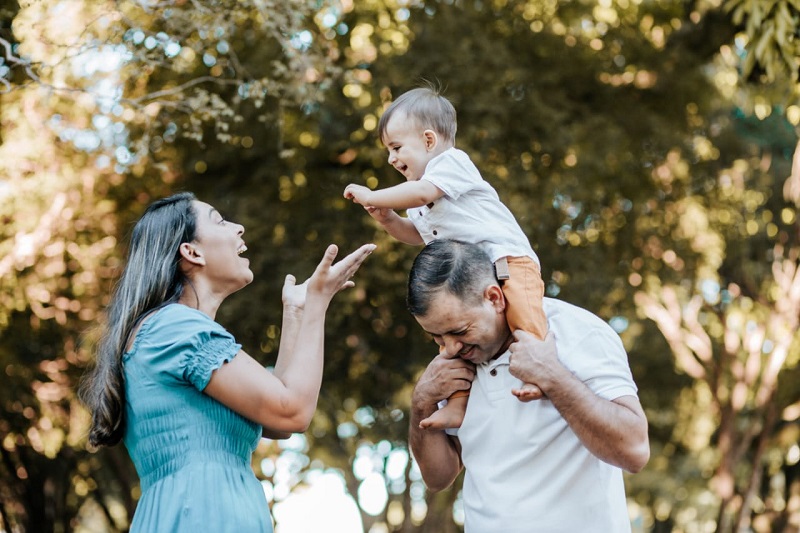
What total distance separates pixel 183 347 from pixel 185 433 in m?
0.27

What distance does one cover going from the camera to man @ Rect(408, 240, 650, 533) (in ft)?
9.80

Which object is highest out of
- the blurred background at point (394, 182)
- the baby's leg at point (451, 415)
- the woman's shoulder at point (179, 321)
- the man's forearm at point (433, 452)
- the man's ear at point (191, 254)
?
the man's ear at point (191, 254)

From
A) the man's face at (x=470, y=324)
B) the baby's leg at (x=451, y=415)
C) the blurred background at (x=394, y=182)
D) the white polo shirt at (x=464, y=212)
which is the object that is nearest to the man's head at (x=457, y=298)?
the man's face at (x=470, y=324)

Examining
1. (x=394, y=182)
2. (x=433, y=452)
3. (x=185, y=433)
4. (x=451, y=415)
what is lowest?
(x=394, y=182)

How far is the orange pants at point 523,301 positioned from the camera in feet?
10.6

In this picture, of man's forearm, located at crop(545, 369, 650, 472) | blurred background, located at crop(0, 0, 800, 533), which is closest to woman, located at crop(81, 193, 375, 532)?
man's forearm, located at crop(545, 369, 650, 472)

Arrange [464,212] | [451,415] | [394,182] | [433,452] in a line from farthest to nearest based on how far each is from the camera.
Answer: [394,182]
[464,212]
[433,452]
[451,415]

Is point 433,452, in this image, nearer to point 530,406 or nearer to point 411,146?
point 530,406

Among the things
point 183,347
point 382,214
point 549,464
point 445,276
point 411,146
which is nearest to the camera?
point 183,347

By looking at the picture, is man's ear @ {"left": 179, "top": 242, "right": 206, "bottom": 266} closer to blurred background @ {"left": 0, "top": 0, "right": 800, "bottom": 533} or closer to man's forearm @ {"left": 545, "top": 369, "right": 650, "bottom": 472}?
man's forearm @ {"left": 545, "top": 369, "right": 650, "bottom": 472}

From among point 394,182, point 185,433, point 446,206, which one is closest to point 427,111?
point 446,206

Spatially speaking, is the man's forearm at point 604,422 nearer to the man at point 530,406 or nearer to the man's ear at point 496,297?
the man at point 530,406

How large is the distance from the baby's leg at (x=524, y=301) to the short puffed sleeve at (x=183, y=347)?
0.95 metres

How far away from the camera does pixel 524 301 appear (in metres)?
3.26
